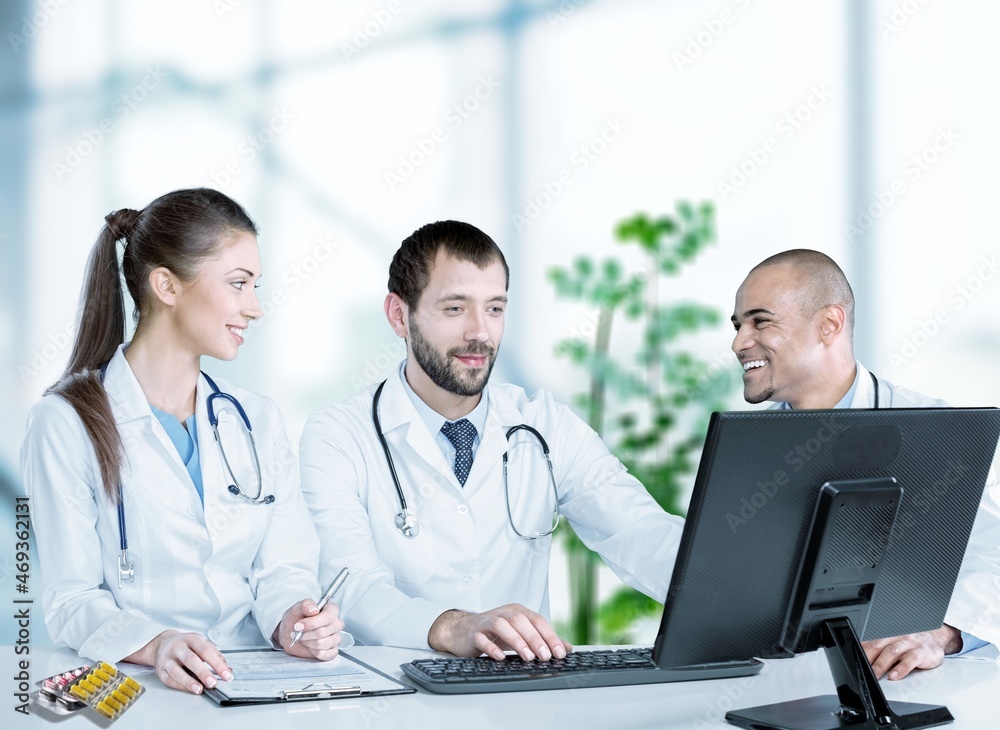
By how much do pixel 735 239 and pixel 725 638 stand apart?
2.51 metres

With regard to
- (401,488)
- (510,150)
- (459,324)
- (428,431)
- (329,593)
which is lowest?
(329,593)

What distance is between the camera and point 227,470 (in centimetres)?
188

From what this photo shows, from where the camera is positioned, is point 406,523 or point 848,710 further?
point 406,523

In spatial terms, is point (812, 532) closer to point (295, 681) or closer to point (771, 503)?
point (771, 503)

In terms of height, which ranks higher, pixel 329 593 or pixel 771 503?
pixel 771 503

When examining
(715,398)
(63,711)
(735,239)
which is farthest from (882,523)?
(735,239)

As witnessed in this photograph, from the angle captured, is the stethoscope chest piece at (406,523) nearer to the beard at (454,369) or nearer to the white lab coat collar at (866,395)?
the beard at (454,369)

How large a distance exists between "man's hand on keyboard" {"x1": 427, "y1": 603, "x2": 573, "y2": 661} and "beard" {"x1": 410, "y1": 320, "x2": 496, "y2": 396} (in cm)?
73

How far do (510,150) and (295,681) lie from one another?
2.44 metres

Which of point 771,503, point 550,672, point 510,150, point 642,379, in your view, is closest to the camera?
point 771,503

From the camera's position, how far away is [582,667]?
1.41m

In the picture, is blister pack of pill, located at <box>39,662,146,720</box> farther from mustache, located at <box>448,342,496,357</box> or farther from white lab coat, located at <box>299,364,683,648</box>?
mustache, located at <box>448,342,496,357</box>

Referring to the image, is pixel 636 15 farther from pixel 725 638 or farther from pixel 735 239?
pixel 725 638

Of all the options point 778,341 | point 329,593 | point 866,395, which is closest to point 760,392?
point 778,341
